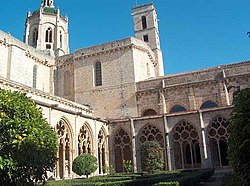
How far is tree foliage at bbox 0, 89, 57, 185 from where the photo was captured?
660cm

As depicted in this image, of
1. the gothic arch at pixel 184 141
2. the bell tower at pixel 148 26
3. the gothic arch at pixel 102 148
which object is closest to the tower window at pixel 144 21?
the bell tower at pixel 148 26

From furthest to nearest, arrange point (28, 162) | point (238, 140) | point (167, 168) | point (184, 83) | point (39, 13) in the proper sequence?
point (39, 13) < point (184, 83) < point (167, 168) < point (28, 162) < point (238, 140)

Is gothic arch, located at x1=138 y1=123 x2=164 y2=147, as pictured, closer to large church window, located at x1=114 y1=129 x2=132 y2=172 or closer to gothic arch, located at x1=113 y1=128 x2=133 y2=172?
gothic arch, located at x1=113 y1=128 x2=133 y2=172

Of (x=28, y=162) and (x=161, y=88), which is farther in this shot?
(x=161, y=88)

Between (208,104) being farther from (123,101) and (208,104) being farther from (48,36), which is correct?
(48,36)

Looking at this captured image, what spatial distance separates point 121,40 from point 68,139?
13.0m

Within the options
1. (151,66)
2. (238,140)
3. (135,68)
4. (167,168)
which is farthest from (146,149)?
(151,66)

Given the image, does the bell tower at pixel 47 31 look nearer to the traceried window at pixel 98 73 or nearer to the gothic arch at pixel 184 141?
the traceried window at pixel 98 73

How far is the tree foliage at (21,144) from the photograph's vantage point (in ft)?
21.7

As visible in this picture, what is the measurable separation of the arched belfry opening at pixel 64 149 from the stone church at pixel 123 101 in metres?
0.06

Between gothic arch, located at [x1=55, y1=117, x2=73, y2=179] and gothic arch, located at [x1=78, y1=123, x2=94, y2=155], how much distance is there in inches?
46.5

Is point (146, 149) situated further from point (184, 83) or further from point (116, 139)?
point (184, 83)

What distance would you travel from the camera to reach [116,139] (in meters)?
23.2

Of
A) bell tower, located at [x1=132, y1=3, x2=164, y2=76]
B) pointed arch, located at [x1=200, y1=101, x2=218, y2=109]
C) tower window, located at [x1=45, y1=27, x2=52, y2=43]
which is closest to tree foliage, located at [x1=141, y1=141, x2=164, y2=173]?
pointed arch, located at [x1=200, y1=101, x2=218, y2=109]
